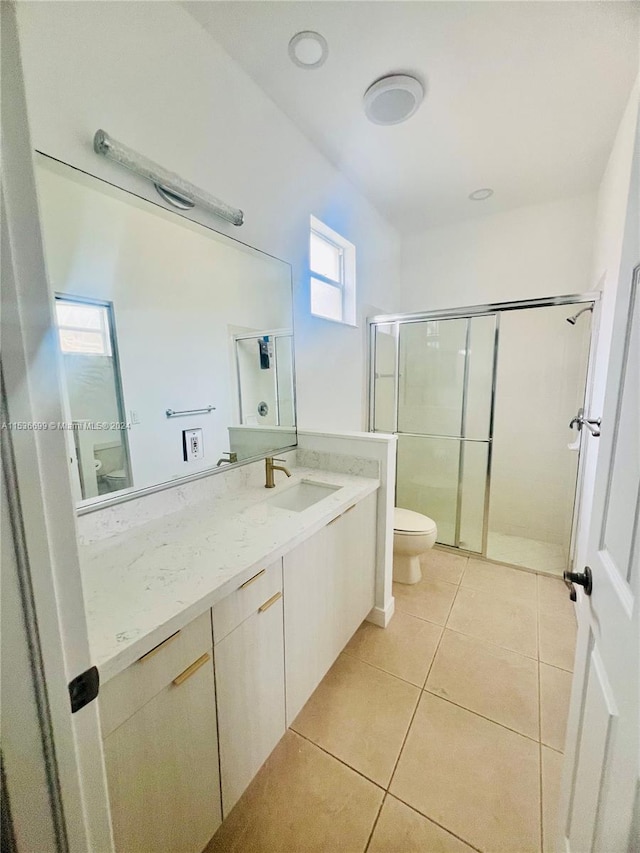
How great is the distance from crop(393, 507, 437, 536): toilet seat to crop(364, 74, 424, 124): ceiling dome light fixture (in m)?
2.36

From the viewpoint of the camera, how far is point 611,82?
5.04 ft

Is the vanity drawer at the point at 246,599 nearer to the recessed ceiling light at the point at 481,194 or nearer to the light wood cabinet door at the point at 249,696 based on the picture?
the light wood cabinet door at the point at 249,696

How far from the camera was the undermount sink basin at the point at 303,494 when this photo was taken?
1746 mm

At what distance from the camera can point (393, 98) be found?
1602mm

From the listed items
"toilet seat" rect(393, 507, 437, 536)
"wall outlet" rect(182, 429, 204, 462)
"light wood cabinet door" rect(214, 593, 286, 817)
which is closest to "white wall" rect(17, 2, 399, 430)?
"wall outlet" rect(182, 429, 204, 462)

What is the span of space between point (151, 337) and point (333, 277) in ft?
5.46

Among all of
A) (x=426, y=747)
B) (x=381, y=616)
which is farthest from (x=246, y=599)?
(x=381, y=616)

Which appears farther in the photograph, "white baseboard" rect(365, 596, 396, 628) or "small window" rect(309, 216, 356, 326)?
"small window" rect(309, 216, 356, 326)

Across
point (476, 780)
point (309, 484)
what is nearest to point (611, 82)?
point (309, 484)

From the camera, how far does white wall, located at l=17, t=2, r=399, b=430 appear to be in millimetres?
976

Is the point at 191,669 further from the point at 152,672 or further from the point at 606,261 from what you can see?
the point at 606,261

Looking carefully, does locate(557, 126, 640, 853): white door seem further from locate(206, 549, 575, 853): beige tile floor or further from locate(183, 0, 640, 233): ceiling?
locate(183, 0, 640, 233): ceiling

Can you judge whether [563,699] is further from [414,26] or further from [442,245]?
[442,245]

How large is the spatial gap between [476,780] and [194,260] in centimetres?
233
